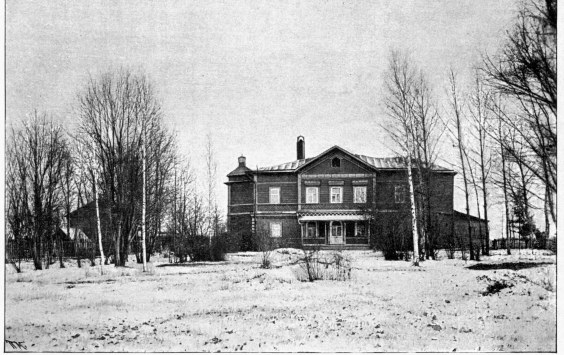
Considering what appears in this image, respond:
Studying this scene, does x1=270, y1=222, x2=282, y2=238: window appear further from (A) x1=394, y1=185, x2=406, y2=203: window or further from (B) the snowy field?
(B) the snowy field

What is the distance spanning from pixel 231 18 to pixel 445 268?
6.19 meters

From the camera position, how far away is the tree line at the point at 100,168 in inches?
299

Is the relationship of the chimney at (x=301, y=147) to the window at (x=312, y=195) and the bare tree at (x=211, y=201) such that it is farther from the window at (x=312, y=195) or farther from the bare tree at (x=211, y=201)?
the window at (x=312, y=195)

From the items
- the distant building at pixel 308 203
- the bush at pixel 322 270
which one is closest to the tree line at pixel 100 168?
the bush at pixel 322 270

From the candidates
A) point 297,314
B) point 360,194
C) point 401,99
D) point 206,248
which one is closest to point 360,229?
point 360,194

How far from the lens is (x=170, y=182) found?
41.6ft

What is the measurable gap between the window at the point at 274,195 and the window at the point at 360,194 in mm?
3572

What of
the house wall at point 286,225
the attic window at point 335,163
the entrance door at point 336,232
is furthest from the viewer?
the entrance door at point 336,232

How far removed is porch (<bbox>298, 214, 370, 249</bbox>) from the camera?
20016 mm

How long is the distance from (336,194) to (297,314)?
47.7 feet

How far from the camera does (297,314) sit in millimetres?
6129

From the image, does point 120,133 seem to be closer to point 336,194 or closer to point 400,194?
point 400,194

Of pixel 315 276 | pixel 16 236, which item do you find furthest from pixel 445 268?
pixel 16 236

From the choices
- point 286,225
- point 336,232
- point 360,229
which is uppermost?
point 286,225
